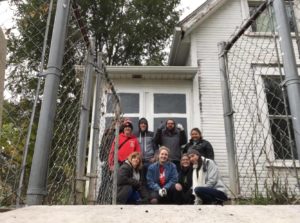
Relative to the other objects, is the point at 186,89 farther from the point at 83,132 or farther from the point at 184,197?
the point at 83,132

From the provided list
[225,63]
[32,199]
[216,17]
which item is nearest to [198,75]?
[216,17]

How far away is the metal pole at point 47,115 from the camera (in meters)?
1.82

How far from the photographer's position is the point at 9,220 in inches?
55.7

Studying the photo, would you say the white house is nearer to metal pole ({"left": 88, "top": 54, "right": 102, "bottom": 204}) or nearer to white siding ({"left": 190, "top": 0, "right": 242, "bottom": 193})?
white siding ({"left": 190, "top": 0, "right": 242, "bottom": 193})

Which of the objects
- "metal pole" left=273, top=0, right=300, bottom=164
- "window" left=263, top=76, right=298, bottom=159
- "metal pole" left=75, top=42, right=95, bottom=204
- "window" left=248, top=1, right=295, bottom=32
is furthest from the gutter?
"metal pole" left=273, top=0, right=300, bottom=164

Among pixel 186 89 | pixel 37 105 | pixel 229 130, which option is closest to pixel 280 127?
pixel 186 89

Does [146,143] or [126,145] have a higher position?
[146,143]

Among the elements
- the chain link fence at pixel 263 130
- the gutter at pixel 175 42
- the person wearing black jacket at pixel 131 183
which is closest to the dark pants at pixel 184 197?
the person wearing black jacket at pixel 131 183

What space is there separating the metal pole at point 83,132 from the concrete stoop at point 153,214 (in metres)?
1.01

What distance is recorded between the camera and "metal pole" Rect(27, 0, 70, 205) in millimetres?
1816

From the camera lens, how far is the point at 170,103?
27.5 feet

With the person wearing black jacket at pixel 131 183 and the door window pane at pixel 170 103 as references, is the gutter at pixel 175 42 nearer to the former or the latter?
the door window pane at pixel 170 103

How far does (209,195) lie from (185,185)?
669mm

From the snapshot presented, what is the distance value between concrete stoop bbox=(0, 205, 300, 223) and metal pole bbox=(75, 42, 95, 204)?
3.31 feet
